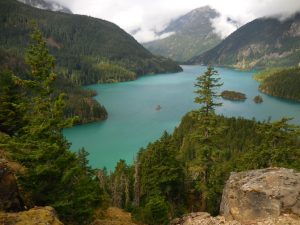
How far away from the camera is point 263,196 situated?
23906 mm

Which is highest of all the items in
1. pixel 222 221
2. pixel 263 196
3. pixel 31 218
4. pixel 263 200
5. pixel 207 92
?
pixel 207 92

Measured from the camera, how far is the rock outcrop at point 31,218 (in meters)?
17.9

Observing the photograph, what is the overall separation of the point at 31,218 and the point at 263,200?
15522 mm

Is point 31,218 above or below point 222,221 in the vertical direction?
above

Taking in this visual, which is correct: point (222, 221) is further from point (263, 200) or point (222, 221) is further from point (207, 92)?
point (207, 92)

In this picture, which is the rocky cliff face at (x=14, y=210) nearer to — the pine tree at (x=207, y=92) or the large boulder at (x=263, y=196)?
the large boulder at (x=263, y=196)

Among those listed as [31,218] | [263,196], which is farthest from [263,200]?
[31,218]

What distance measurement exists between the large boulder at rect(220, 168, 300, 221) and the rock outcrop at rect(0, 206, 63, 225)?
13.4m

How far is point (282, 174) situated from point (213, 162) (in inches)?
545

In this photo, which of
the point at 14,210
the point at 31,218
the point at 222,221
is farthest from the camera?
the point at 222,221

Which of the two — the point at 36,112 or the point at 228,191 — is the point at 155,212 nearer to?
the point at 228,191

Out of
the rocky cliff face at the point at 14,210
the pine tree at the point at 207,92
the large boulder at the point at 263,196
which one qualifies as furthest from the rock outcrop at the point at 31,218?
the pine tree at the point at 207,92

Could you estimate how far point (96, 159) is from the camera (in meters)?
113

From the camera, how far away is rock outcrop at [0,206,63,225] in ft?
58.8
